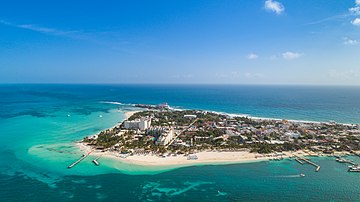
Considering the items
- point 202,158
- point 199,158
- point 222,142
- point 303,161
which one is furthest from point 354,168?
point 199,158

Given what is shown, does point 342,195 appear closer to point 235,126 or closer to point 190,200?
point 190,200

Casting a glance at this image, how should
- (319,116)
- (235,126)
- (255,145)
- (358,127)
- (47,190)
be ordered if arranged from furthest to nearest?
(319,116), (235,126), (358,127), (255,145), (47,190)

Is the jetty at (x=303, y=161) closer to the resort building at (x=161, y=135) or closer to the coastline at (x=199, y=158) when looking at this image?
the coastline at (x=199, y=158)

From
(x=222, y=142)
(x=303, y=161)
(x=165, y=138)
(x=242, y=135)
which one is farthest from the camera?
(x=242, y=135)

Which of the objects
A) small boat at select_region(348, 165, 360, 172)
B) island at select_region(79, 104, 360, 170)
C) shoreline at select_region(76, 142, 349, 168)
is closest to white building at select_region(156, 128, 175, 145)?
island at select_region(79, 104, 360, 170)

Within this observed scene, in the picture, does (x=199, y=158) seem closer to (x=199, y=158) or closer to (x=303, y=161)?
(x=199, y=158)

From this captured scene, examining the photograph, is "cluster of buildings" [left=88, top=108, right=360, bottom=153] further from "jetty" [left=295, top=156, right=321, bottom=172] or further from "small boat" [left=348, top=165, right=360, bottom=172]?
"small boat" [left=348, top=165, right=360, bottom=172]

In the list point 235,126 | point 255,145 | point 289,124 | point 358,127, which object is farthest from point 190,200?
point 358,127

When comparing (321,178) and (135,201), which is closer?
(135,201)

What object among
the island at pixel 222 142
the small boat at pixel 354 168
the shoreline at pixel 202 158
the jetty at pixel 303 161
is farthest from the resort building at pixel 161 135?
the small boat at pixel 354 168
